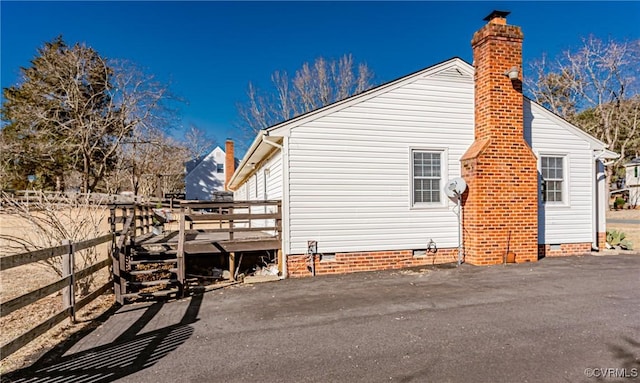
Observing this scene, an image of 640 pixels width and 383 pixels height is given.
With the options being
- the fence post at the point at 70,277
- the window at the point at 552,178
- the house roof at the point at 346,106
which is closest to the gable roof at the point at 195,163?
the house roof at the point at 346,106

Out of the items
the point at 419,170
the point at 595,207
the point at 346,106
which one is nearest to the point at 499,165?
the point at 419,170

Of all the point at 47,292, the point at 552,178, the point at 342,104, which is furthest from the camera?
the point at 552,178

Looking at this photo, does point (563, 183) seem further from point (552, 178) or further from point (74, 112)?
point (74, 112)

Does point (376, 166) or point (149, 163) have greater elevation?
point (149, 163)

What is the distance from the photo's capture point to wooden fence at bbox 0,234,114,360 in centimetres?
360

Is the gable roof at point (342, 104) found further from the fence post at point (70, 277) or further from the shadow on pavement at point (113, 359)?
the shadow on pavement at point (113, 359)

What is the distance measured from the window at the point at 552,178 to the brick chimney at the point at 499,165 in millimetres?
933

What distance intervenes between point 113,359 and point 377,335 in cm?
285

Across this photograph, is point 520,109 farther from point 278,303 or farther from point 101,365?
point 101,365

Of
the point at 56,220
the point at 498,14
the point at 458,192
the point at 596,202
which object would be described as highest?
the point at 498,14

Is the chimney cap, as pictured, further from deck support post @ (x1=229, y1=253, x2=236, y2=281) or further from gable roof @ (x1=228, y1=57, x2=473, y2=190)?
deck support post @ (x1=229, y1=253, x2=236, y2=281)

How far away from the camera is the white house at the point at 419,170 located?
26.5ft

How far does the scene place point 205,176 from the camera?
4244 cm

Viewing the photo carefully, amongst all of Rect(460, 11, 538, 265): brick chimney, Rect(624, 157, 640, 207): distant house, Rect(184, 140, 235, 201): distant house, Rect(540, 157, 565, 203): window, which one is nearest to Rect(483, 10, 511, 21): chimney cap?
Rect(460, 11, 538, 265): brick chimney
